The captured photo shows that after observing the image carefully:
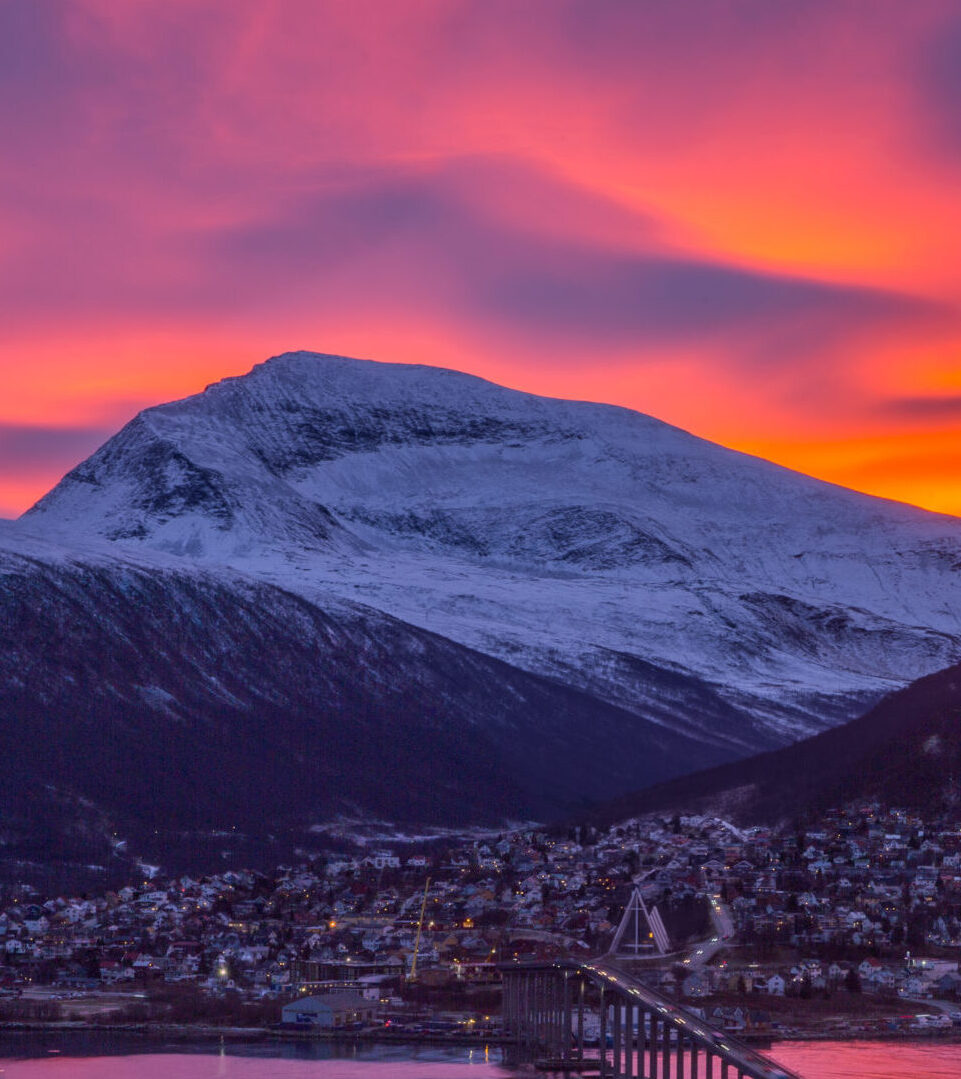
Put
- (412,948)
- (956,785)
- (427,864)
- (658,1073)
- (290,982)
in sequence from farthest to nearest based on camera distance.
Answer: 1. (427,864)
2. (956,785)
3. (412,948)
4. (290,982)
5. (658,1073)

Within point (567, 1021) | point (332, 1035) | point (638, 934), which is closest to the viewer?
point (567, 1021)

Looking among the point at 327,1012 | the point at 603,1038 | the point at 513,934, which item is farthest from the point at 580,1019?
the point at 513,934

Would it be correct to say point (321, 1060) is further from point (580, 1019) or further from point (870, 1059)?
point (870, 1059)

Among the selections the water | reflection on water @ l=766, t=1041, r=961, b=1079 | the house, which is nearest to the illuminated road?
the water

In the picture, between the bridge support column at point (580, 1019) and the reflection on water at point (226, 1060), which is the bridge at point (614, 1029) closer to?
the bridge support column at point (580, 1019)

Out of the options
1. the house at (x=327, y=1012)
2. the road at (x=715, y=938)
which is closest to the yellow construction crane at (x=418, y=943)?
the house at (x=327, y=1012)

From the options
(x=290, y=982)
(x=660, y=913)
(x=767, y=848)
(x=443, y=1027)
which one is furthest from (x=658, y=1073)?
(x=767, y=848)

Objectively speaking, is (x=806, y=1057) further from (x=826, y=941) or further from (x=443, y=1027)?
(x=826, y=941)
